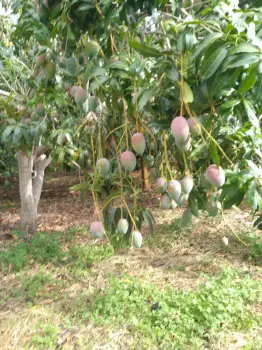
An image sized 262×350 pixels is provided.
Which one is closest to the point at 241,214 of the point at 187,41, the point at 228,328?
the point at 228,328

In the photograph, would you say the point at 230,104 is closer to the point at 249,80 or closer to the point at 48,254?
the point at 249,80

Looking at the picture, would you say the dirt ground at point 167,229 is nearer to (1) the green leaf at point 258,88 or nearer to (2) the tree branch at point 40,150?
(2) the tree branch at point 40,150

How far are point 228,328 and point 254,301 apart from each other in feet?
1.04

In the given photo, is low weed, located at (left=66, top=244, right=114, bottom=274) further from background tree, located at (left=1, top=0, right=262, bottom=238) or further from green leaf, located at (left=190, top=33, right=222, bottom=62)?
green leaf, located at (left=190, top=33, right=222, bottom=62)

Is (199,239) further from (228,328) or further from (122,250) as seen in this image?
(228,328)

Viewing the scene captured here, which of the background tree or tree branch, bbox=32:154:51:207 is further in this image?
tree branch, bbox=32:154:51:207

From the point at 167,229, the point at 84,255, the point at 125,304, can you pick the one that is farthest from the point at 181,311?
the point at 167,229

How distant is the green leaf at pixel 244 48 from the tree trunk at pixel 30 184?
313 cm

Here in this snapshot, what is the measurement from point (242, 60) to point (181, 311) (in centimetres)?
167

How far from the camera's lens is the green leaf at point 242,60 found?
2.70 ft

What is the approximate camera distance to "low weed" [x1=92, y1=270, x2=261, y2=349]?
200cm

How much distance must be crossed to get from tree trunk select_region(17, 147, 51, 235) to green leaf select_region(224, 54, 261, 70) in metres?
3.12

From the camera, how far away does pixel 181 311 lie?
2166 mm

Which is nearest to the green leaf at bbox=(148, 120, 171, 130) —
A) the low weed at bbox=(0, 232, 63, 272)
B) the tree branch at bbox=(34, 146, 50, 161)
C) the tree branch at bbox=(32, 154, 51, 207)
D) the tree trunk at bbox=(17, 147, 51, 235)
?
the low weed at bbox=(0, 232, 63, 272)
